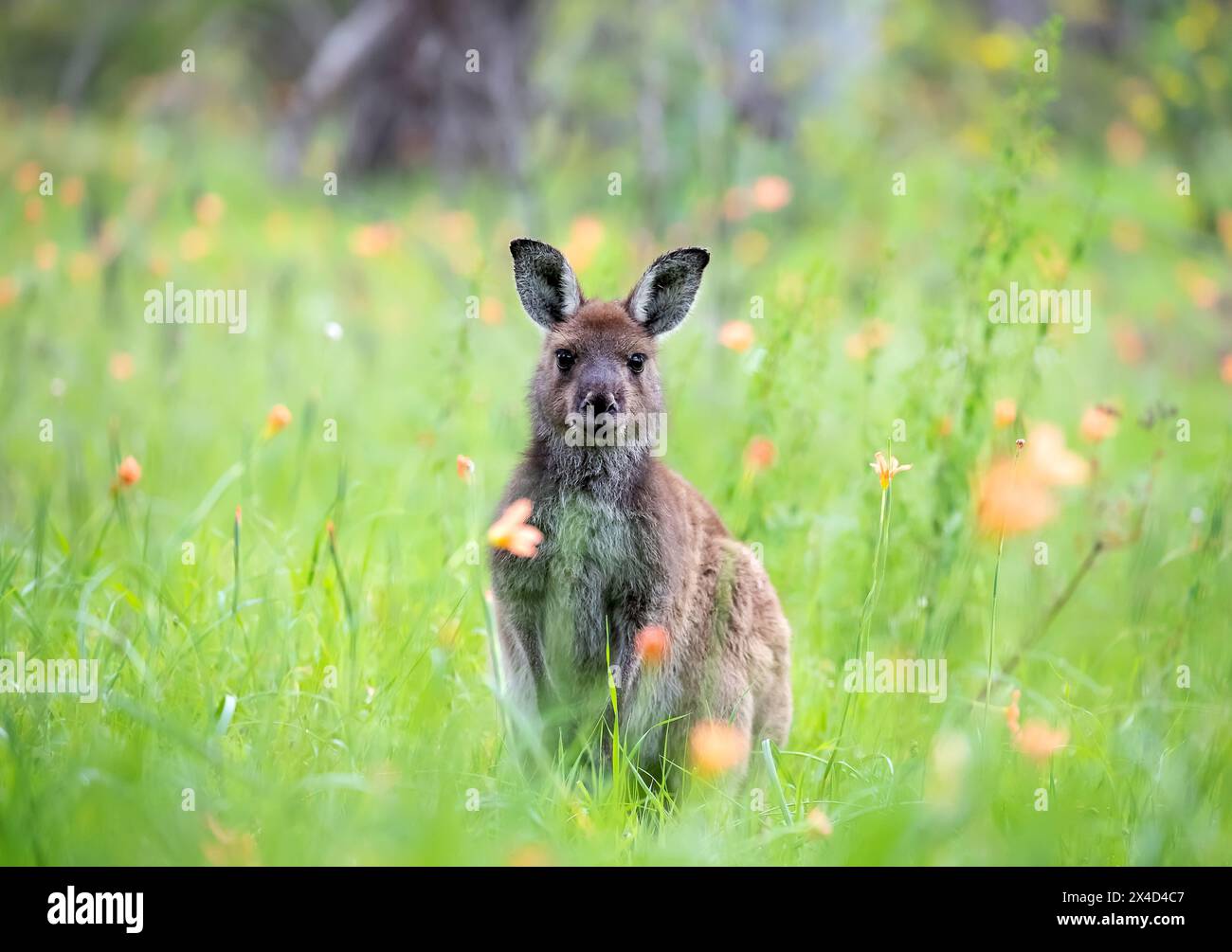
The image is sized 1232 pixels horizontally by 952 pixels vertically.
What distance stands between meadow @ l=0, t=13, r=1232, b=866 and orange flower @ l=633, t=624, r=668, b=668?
444 millimetres

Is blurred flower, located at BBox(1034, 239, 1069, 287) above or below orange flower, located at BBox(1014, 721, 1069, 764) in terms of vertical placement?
above

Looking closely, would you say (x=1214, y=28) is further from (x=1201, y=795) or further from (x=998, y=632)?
(x=1201, y=795)

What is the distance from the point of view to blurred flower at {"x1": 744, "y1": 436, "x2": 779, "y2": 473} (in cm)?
573

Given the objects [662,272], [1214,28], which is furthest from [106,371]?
[1214,28]

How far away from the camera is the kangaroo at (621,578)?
488 centimetres

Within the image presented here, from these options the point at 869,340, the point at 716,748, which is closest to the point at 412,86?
the point at 869,340

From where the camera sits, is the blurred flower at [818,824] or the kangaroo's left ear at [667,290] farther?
the kangaroo's left ear at [667,290]

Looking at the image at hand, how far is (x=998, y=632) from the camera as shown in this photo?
21.7 ft
